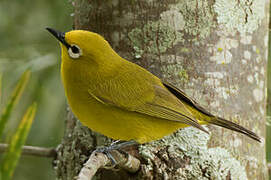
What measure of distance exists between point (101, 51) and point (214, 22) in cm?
82

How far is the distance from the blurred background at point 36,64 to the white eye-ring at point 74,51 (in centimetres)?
152

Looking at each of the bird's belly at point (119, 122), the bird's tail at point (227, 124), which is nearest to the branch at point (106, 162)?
the bird's belly at point (119, 122)

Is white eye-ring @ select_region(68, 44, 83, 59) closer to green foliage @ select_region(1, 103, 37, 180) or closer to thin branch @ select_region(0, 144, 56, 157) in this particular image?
thin branch @ select_region(0, 144, 56, 157)

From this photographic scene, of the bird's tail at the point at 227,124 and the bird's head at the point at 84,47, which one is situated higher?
the bird's head at the point at 84,47

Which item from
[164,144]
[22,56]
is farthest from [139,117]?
[22,56]

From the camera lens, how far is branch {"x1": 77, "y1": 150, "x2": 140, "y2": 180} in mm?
1784

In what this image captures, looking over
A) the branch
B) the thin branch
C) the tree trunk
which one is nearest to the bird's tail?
the tree trunk

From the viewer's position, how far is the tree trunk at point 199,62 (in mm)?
2547

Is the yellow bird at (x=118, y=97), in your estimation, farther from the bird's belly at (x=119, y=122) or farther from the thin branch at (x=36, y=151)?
the thin branch at (x=36, y=151)

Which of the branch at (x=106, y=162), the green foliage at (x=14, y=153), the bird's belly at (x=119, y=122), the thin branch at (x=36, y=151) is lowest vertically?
the thin branch at (x=36, y=151)

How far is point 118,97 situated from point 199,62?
597mm

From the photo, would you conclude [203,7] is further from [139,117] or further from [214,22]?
[139,117]

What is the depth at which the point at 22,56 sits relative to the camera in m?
4.15

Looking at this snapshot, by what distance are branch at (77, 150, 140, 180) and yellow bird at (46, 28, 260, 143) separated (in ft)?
0.49
